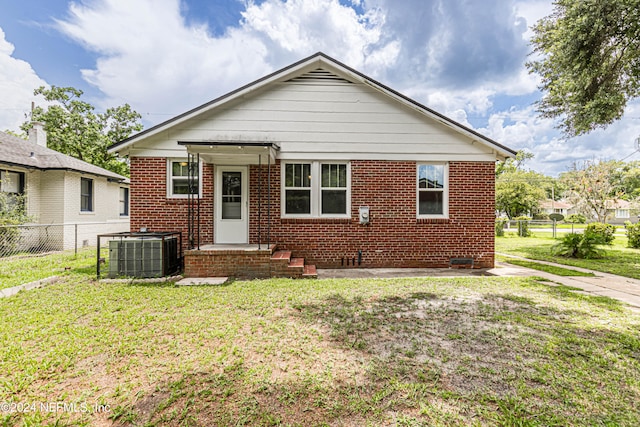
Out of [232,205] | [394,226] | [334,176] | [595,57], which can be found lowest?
[394,226]

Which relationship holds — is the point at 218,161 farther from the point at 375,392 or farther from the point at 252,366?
the point at 375,392

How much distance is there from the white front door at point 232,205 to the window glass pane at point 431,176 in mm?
5076

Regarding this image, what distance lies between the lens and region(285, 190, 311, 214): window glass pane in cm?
811

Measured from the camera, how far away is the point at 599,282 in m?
6.67

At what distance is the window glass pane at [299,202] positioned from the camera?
319 inches

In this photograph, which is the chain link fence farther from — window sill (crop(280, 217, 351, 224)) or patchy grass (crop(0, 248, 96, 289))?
window sill (crop(280, 217, 351, 224))

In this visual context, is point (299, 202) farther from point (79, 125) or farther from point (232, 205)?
point (79, 125)

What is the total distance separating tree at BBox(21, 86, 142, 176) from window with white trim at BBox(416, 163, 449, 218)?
87.2ft

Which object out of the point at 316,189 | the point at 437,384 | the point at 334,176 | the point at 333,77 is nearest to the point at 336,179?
the point at 334,176

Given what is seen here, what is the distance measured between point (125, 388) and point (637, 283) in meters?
10.0

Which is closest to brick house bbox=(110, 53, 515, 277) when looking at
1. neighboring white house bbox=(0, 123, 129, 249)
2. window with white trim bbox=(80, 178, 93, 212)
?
neighboring white house bbox=(0, 123, 129, 249)

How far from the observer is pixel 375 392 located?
247 cm

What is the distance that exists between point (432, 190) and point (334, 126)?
342 cm

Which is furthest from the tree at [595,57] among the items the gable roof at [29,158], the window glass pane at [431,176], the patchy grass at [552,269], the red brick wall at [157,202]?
the gable roof at [29,158]
